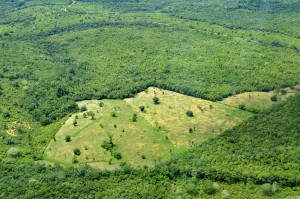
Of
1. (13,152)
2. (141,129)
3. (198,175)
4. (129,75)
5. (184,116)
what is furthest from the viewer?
(129,75)

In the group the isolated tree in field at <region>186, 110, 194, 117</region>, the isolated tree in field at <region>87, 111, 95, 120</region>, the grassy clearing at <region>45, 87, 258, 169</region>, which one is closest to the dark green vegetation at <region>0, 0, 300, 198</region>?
the grassy clearing at <region>45, 87, 258, 169</region>

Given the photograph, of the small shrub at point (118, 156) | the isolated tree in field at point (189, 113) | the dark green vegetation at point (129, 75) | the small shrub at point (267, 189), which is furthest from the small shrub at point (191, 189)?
the isolated tree in field at point (189, 113)

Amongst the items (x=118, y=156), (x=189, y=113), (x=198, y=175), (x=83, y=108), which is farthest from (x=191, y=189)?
(x=83, y=108)

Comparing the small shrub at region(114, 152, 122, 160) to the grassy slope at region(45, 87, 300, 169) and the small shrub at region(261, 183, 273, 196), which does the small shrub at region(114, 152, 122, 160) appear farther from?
the small shrub at region(261, 183, 273, 196)

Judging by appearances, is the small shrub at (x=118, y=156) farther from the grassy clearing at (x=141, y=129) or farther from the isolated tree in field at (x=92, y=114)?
the isolated tree in field at (x=92, y=114)

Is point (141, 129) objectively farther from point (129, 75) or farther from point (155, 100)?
point (129, 75)

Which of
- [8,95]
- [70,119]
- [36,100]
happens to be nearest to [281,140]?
[70,119]
